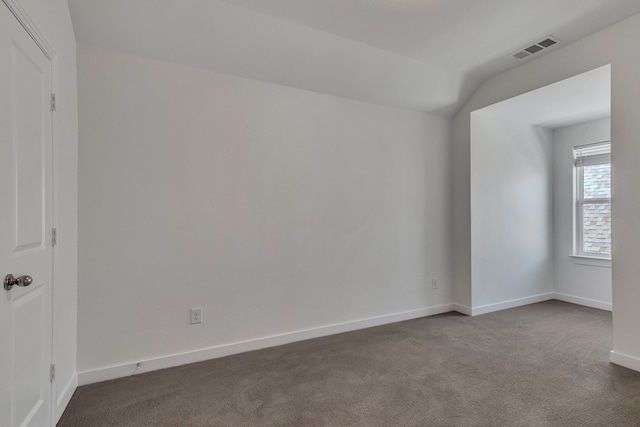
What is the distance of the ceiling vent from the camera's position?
2855 millimetres

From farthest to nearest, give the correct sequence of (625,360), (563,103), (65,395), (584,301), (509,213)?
(584,301)
(509,213)
(563,103)
(625,360)
(65,395)

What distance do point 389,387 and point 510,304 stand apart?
2814 millimetres

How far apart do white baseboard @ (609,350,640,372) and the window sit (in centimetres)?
207

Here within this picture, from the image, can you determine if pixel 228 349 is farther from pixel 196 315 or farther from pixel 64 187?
pixel 64 187

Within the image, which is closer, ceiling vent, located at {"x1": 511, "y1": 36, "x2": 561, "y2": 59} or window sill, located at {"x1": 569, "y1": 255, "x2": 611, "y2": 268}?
ceiling vent, located at {"x1": 511, "y1": 36, "x2": 561, "y2": 59}

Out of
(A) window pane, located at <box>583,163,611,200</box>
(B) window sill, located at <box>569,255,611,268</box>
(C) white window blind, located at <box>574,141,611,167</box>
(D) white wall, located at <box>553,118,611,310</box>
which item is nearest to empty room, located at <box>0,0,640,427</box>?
(D) white wall, located at <box>553,118,611,310</box>

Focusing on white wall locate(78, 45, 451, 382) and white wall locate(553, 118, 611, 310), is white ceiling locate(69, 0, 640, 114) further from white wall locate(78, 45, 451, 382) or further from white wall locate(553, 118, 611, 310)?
white wall locate(553, 118, 611, 310)

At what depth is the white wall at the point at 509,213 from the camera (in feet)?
13.1

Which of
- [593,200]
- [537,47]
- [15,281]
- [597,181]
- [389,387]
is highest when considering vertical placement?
[537,47]

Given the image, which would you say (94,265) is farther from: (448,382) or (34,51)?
(448,382)

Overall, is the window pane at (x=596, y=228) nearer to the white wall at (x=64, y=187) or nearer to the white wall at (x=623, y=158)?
the white wall at (x=623, y=158)

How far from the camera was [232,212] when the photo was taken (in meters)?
2.87

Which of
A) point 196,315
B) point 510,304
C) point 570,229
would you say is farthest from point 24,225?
point 570,229

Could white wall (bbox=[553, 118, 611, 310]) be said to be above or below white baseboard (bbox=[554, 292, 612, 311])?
above
